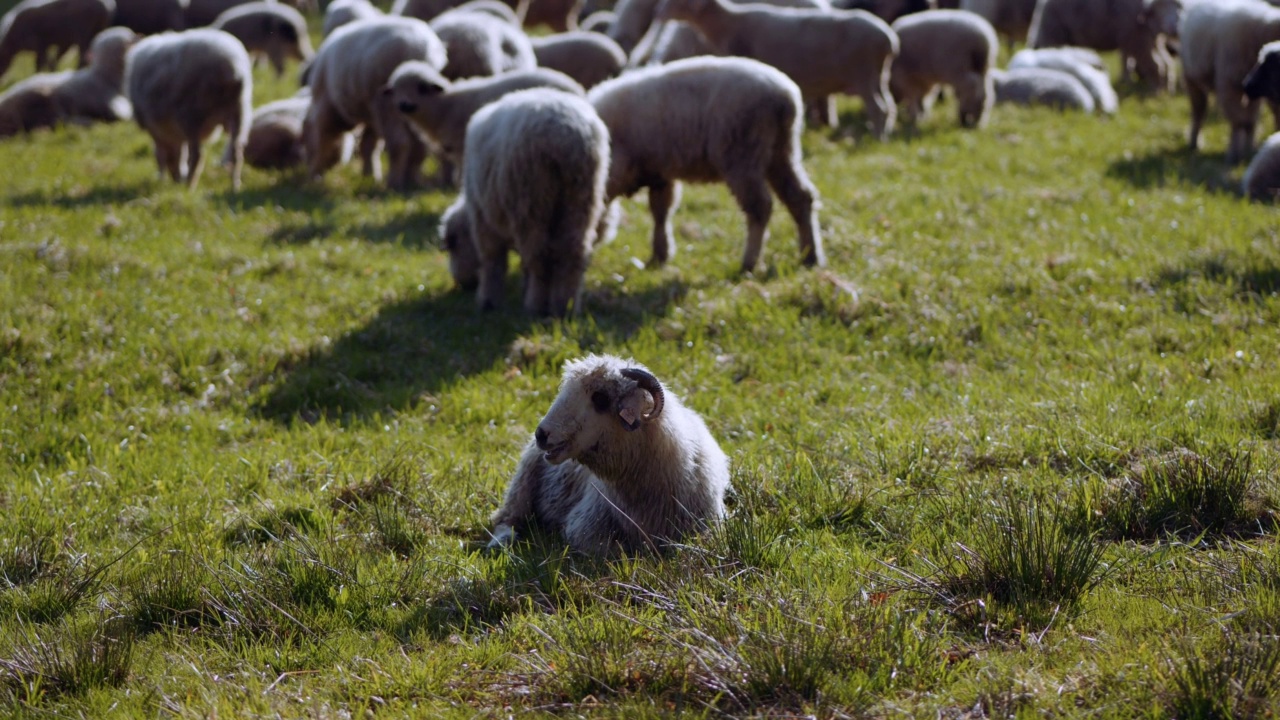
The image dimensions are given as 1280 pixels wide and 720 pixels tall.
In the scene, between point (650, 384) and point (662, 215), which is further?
point (662, 215)

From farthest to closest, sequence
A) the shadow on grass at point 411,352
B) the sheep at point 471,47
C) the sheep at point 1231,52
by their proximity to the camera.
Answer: the sheep at point 471,47, the sheep at point 1231,52, the shadow on grass at point 411,352

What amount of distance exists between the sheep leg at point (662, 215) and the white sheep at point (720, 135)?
124 millimetres

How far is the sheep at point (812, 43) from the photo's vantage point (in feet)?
48.7

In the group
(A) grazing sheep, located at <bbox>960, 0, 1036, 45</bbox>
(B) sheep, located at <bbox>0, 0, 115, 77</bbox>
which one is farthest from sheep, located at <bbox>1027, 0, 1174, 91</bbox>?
(B) sheep, located at <bbox>0, 0, 115, 77</bbox>

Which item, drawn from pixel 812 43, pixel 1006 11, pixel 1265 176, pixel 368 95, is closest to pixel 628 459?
pixel 1265 176

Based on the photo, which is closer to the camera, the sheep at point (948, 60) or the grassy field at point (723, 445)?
the grassy field at point (723, 445)

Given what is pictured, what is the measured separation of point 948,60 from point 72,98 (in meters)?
11.9

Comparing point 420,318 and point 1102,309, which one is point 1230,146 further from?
point 420,318

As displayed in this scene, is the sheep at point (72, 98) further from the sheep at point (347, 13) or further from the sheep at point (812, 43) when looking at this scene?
the sheep at point (812, 43)

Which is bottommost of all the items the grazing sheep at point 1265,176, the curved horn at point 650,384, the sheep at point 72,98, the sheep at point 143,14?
the sheep at point 72,98

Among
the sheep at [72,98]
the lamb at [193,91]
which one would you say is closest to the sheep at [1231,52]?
the lamb at [193,91]

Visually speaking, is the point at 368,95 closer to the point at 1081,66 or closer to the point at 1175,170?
the point at 1175,170

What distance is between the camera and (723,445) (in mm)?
6922

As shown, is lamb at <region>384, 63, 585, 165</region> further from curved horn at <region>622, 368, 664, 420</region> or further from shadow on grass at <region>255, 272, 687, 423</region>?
curved horn at <region>622, 368, 664, 420</region>
